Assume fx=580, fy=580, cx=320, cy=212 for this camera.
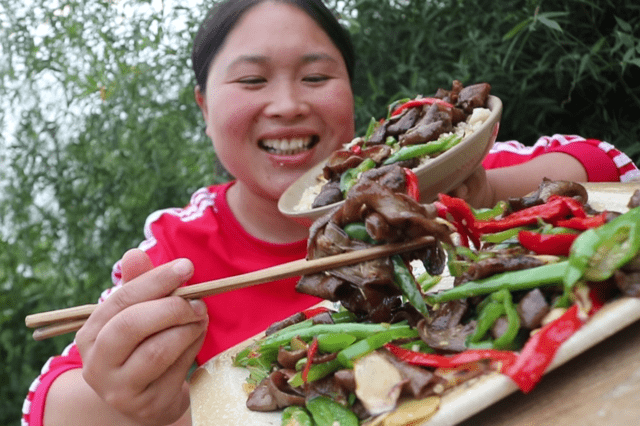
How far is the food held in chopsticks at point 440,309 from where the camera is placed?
83cm

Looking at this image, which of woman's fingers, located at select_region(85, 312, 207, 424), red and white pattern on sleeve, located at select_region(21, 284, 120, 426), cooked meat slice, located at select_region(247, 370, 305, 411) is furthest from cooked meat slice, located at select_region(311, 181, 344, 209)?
red and white pattern on sleeve, located at select_region(21, 284, 120, 426)

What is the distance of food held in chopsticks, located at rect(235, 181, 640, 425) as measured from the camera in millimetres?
833

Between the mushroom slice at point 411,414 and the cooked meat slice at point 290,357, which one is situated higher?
the mushroom slice at point 411,414

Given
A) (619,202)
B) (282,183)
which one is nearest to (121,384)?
(282,183)

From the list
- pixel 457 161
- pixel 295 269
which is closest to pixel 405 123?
pixel 457 161

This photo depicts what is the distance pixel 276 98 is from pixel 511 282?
4.22ft

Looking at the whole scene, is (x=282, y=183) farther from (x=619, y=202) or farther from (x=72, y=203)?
(x=72, y=203)

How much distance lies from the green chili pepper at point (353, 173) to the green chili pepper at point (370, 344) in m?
0.59

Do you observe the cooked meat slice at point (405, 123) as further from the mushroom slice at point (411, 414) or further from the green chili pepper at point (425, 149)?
the mushroom slice at point (411, 414)

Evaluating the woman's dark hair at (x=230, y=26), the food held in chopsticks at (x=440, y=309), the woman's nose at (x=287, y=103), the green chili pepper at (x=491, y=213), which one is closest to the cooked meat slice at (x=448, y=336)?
the food held in chopsticks at (x=440, y=309)

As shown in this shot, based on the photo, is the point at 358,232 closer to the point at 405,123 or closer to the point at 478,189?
the point at 405,123

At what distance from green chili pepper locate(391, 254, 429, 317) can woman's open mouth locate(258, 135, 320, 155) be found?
1.13 m

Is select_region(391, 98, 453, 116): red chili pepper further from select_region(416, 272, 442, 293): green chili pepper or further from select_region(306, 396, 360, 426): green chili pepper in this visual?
select_region(306, 396, 360, 426): green chili pepper

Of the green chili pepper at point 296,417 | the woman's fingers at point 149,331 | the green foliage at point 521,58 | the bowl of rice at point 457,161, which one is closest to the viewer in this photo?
the green chili pepper at point 296,417
